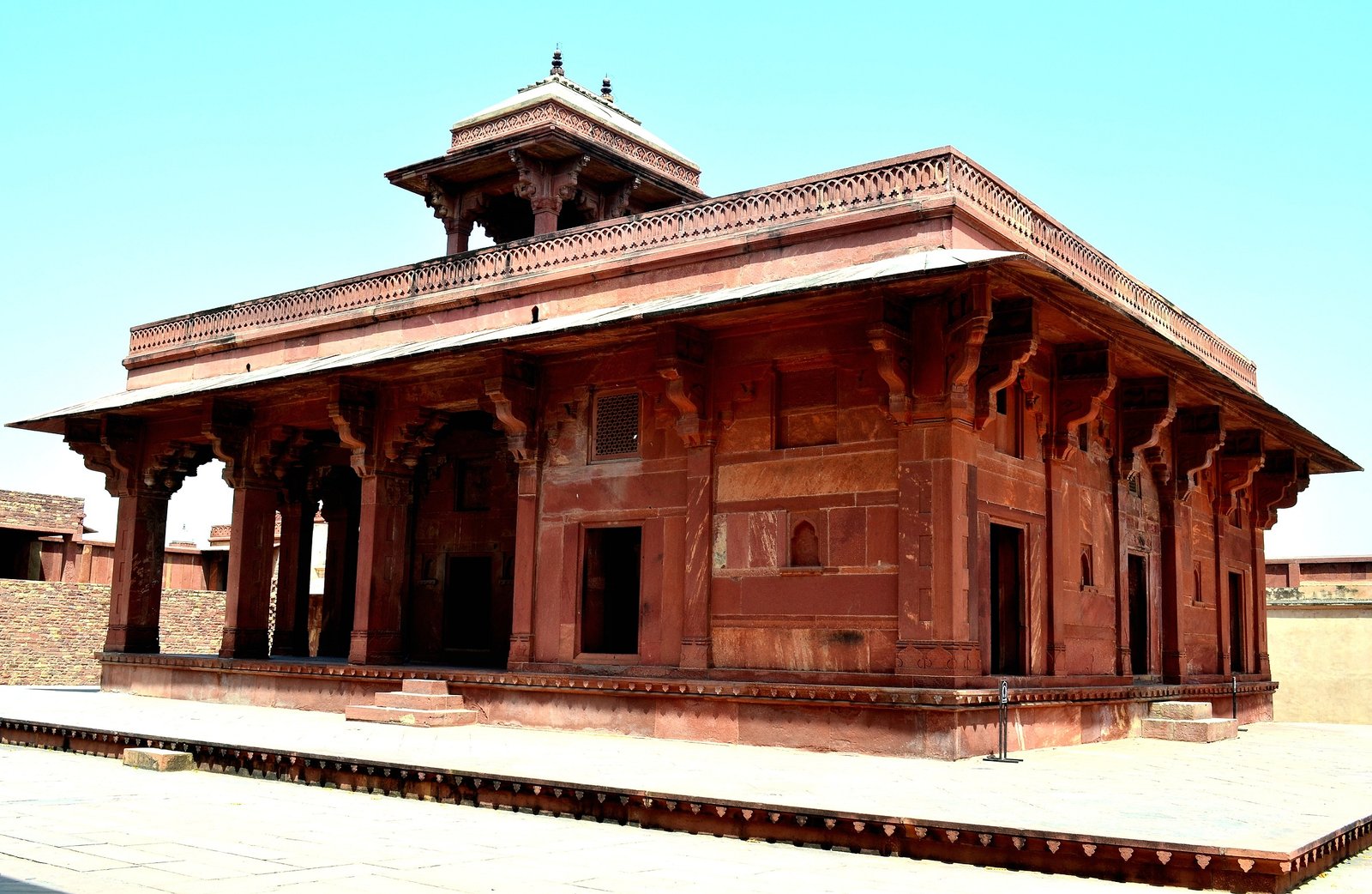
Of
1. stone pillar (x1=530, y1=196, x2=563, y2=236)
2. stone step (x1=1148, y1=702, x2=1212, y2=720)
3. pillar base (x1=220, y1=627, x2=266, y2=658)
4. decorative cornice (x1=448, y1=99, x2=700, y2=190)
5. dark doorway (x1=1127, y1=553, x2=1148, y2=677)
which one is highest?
decorative cornice (x1=448, y1=99, x2=700, y2=190)

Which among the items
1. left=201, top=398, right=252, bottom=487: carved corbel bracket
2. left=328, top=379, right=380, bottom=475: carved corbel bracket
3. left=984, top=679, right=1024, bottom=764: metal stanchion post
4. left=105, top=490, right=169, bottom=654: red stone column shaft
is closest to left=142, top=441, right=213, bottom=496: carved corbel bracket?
left=105, top=490, right=169, bottom=654: red stone column shaft

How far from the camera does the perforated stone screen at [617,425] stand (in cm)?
1312

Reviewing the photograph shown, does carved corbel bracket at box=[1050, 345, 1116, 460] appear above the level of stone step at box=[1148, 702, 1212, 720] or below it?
above

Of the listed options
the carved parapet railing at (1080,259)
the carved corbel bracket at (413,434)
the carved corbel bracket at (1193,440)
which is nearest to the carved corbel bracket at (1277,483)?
the carved parapet railing at (1080,259)

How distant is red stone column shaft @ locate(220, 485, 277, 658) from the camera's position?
1683cm

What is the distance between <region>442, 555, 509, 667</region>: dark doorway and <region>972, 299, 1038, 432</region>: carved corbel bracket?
8169 millimetres

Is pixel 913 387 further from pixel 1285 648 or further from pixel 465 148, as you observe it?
pixel 1285 648

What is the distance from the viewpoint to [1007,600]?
12188mm

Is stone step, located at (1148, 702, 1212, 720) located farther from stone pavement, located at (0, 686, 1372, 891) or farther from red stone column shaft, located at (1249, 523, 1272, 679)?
red stone column shaft, located at (1249, 523, 1272, 679)

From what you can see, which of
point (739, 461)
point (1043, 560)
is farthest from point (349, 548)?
point (1043, 560)

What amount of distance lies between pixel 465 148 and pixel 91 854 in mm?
13266

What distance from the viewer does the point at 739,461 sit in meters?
12.1

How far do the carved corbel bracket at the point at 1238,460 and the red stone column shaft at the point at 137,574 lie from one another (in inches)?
587

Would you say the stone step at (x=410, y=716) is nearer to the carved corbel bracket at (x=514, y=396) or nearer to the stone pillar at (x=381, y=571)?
the stone pillar at (x=381, y=571)
